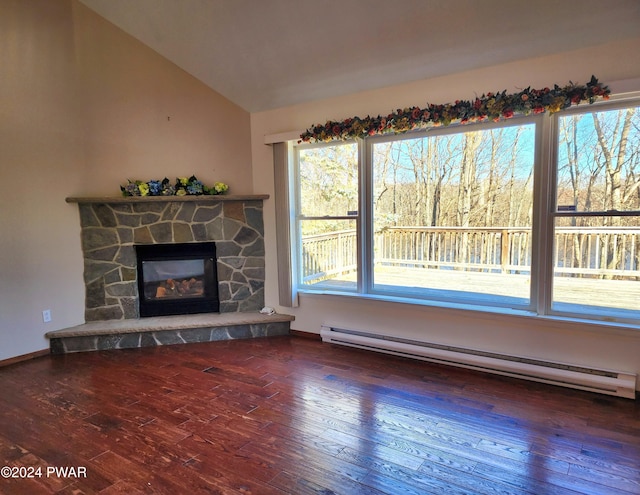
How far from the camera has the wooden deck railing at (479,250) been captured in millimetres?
2898

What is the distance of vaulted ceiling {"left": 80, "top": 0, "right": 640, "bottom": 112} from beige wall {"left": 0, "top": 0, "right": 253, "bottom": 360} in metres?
0.27

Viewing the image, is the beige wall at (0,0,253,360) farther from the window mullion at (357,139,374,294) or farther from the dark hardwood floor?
the window mullion at (357,139,374,294)

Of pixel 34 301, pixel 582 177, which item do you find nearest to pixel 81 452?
pixel 34 301

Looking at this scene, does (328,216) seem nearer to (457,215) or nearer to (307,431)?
(457,215)

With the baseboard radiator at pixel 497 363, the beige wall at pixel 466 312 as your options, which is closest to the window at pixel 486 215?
the beige wall at pixel 466 312

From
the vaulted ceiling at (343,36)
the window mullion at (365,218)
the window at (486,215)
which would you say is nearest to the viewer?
the vaulted ceiling at (343,36)

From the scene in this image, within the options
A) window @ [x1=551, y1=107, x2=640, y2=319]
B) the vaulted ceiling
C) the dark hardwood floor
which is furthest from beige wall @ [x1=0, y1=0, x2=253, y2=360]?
window @ [x1=551, y1=107, x2=640, y2=319]

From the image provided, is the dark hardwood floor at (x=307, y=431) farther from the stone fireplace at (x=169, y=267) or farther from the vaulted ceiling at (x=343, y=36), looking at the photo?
the vaulted ceiling at (x=343, y=36)

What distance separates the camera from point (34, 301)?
3826 millimetres

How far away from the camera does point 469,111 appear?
10.2ft

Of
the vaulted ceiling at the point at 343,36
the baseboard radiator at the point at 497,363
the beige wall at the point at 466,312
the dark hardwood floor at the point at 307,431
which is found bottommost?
the dark hardwood floor at the point at 307,431

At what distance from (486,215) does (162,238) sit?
332cm

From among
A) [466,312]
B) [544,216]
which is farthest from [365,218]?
[544,216]

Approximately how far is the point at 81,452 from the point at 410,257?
2.95 m
